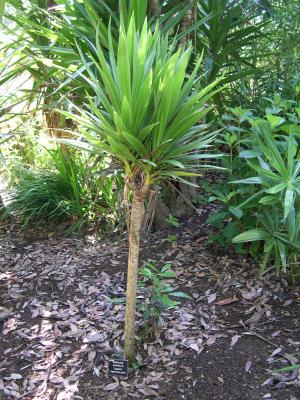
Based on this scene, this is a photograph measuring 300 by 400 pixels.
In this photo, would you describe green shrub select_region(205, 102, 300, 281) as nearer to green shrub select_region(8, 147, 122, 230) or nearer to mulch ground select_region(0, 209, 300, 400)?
mulch ground select_region(0, 209, 300, 400)

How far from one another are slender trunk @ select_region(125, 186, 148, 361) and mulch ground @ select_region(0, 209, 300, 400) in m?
0.14

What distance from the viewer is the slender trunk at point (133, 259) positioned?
187 cm

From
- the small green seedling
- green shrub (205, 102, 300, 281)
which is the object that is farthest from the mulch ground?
green shrub (205, 102, 300, 281)

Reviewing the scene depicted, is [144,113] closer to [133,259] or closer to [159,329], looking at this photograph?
[133,259]

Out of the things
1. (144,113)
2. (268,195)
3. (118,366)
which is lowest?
(118,366)

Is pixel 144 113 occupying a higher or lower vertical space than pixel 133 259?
higher

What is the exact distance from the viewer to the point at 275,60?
3.62m

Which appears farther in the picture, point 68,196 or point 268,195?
point 68,196

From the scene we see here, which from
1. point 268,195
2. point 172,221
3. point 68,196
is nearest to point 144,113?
point 268,195

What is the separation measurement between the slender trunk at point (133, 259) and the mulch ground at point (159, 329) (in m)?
0.14

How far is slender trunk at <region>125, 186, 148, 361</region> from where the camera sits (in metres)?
1.87

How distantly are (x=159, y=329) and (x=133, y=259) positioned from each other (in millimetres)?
610

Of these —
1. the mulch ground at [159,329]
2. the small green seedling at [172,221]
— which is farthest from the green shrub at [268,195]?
the small green seedling at [172,221]

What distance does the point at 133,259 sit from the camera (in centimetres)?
195
